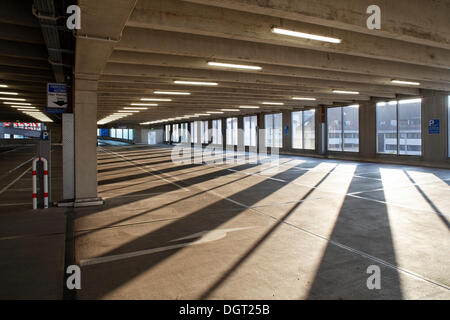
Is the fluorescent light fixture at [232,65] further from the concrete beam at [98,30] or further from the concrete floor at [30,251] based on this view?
the concrete floor at [30,251]

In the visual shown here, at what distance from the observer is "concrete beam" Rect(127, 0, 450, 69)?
5574 mm

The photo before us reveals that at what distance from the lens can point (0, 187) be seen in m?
11.4

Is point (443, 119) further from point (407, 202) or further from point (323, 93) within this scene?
point (407, 202)

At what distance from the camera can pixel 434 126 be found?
16141mm

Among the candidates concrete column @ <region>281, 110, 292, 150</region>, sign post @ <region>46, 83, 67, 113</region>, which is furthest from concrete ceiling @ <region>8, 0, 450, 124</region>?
concrete column @ <region>281, 110, 292, 150</region>

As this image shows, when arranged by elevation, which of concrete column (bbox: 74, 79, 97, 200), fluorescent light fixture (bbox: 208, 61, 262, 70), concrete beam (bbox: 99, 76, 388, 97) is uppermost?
concrete beam (bbox: 99, 76, 388, 97)

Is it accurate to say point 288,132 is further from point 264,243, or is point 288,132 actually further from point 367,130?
point 264,243

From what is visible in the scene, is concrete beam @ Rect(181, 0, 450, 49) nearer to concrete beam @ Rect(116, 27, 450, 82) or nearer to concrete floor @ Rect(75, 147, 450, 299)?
concrete beam @ Rect(116, 27, 450, 82)

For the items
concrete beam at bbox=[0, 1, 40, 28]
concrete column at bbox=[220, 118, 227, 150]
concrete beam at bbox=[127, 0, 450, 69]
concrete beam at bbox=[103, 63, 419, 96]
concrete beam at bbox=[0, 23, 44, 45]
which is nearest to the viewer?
concrete beam at bbox=[127, 0, 450, 69]

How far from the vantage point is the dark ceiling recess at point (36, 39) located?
514cm

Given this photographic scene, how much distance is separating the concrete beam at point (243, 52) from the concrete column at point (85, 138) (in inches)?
72.2

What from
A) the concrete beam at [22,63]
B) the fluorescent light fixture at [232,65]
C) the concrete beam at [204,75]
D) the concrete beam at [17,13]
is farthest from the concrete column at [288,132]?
the concrete beam at [17,13]

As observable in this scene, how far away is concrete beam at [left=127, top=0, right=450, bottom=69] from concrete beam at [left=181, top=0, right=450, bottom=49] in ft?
3.23

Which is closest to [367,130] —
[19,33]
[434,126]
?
[434,126]
